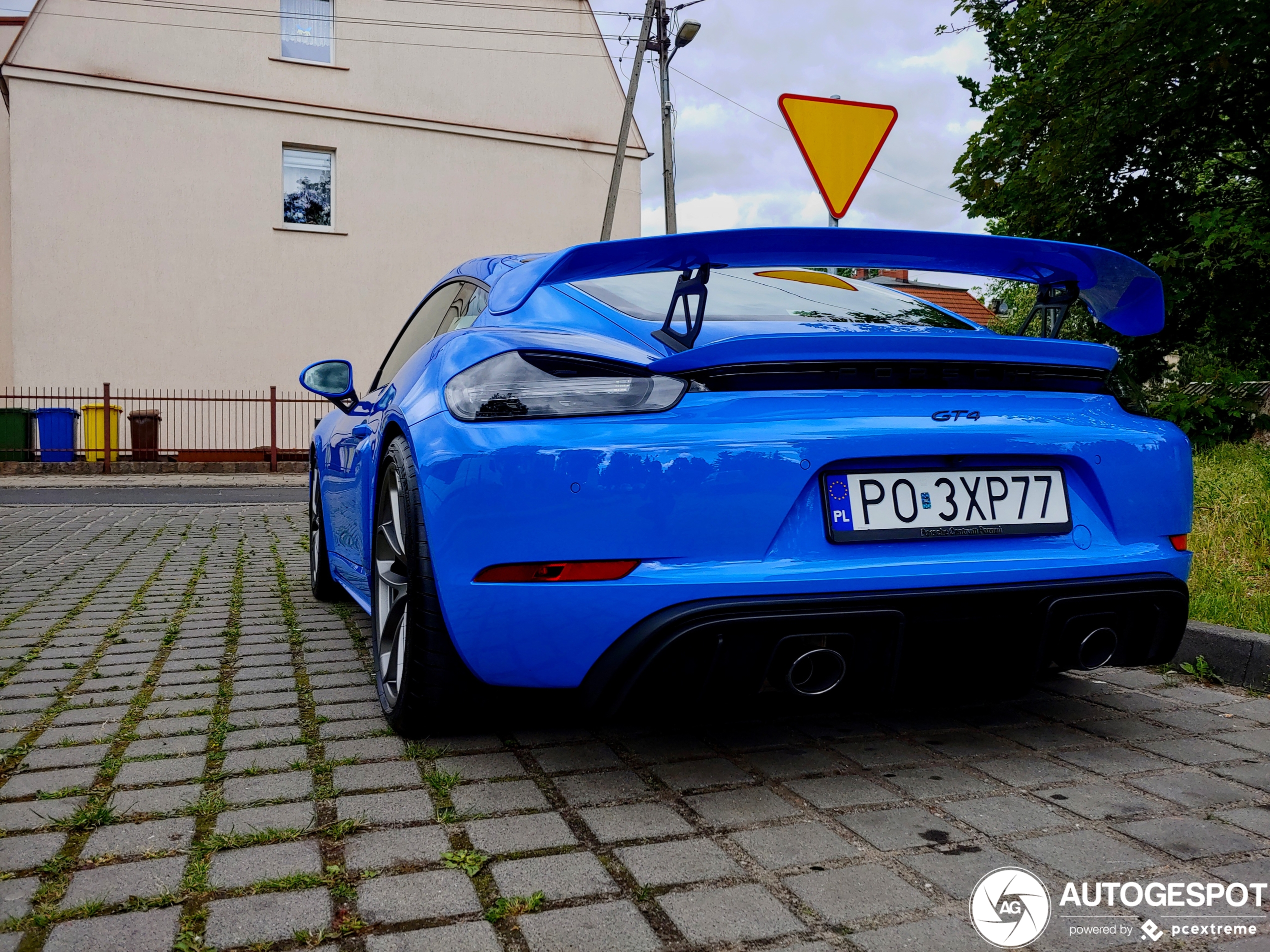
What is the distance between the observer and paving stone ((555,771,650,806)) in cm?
241

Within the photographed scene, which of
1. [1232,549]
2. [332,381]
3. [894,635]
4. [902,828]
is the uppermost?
[332,381]

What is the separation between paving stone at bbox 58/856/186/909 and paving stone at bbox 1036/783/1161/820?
178 centimetres

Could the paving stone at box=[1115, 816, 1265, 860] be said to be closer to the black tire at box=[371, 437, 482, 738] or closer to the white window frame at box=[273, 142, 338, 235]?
the black tire at box=[371, 437, 482, 738]

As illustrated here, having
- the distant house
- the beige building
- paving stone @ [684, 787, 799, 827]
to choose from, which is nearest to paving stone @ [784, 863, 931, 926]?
paving stone @ [684, 787, 799, 827]

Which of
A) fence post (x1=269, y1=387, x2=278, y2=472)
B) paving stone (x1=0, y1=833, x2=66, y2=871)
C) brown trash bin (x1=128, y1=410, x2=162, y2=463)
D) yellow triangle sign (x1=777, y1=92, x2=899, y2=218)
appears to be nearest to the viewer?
paving stone (x1=0, y1=833, x2=66, y2=871)

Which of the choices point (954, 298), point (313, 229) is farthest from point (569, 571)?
point (954, 298)

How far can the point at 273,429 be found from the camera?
18.8 m

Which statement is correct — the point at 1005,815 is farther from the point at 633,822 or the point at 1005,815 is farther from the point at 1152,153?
the point at 1152,153

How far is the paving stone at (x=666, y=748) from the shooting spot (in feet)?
8.83

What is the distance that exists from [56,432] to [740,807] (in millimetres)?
17963

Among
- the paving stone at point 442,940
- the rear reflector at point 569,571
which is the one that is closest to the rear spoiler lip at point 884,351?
the rear reflector at point 569,571

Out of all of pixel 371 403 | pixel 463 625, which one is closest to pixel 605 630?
pixel 463 625

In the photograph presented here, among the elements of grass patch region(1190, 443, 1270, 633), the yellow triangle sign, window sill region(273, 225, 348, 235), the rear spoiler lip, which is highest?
window sill region(273, 225, 348, 235)

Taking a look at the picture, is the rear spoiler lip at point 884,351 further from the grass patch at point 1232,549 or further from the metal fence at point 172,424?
the metal fence at point 172,424
